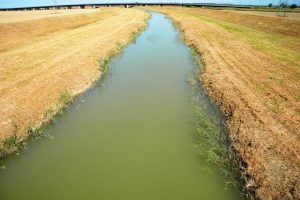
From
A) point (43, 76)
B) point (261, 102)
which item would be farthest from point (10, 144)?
point (261, 102)

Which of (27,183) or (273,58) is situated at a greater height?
(273,58)

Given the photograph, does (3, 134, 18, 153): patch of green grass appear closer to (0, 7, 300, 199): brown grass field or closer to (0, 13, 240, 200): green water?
(0, 7, 300, 199): brown grass field

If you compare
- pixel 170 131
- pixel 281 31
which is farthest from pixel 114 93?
pixel 281 31

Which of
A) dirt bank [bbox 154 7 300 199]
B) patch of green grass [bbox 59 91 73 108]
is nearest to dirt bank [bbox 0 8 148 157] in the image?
patch of green grass [bbox 59 91 73 108]

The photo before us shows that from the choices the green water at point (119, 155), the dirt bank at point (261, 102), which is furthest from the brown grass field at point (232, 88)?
the green water at point (119, 155)

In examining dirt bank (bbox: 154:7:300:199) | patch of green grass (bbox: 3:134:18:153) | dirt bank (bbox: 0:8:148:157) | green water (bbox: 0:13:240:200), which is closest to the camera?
green water (bbox: 0:13:240:200)

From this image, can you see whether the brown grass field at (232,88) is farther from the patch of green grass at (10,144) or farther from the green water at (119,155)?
Result: the green water at (119,155)

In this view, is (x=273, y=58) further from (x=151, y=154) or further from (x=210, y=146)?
(x=151, y=154)
